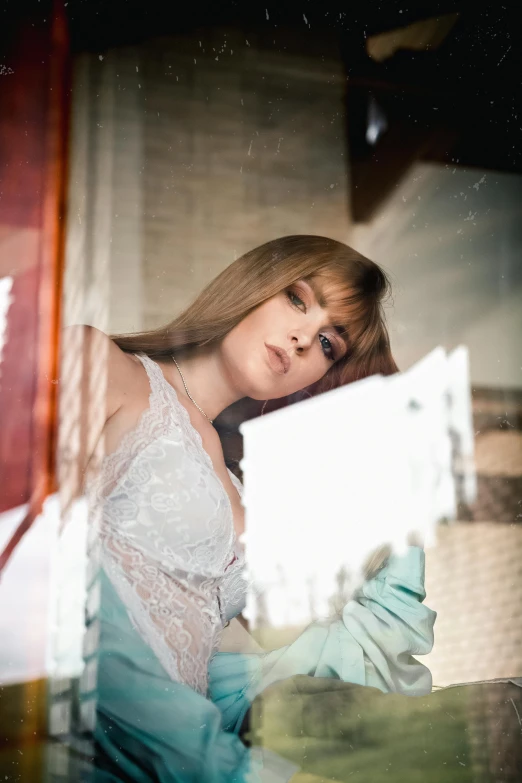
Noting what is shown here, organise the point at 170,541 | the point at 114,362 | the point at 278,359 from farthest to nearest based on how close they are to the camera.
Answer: the point at 278,359
the point at 114,362
the point at 170,541

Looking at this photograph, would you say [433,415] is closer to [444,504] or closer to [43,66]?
[444,504]

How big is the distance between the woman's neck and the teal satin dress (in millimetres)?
446

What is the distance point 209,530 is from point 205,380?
34cm

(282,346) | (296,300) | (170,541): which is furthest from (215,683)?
(296,300)

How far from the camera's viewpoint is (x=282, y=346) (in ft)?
6.27

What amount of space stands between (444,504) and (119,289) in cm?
95

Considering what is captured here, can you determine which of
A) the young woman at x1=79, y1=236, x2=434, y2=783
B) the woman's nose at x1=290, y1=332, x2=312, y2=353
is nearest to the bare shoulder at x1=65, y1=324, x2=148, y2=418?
the young woman at x1=79, y1=236, x2=434, y2=783

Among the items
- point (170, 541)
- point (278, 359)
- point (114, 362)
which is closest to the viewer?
point (170, 541)

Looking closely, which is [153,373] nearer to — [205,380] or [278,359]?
[205,380]

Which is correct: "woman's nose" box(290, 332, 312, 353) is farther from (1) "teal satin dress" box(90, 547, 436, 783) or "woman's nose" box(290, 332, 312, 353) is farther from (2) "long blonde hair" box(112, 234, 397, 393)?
(1) "teal satin dress" box(90, 547, 436, 783)

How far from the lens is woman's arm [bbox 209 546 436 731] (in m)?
1.71

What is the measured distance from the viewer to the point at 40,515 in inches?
64.7

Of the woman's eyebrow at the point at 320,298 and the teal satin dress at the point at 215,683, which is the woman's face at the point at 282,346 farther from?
the teal satin dress at the point at 215,683

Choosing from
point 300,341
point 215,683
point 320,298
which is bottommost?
point 215,683
